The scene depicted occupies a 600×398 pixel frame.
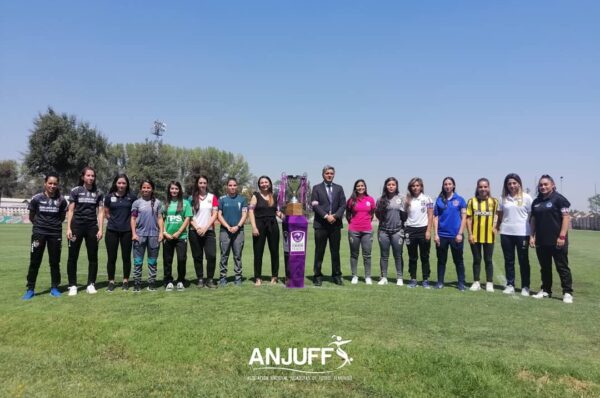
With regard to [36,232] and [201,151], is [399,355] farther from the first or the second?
[201,151]

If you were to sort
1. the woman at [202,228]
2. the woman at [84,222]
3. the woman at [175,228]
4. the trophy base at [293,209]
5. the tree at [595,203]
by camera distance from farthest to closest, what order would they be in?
the tree at [595,203], the trophy base at [293,209], the woman at [202,228], the woman at [175,228], the woman at [84,222]

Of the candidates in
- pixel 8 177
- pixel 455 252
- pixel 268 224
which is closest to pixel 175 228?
pixel 268 224

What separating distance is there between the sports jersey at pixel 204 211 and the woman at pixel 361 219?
8.67 feet

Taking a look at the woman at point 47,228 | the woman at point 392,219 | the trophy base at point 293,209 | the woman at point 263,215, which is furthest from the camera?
the woman at point 392,219

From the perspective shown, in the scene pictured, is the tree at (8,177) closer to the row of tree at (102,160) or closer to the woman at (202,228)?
the row of tree at (102,160)

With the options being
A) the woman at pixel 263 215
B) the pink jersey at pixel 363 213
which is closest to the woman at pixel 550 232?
the pink jersey at pixel 363 213

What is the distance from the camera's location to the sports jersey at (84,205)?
7.05 m

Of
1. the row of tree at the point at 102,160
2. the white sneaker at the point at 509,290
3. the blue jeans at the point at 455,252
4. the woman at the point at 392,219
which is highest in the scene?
the row of tree at the point at 102,160

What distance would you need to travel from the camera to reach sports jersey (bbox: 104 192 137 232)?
23.3 ft

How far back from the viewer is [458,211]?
25.7 ft

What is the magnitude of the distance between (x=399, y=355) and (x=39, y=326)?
458 centimetres

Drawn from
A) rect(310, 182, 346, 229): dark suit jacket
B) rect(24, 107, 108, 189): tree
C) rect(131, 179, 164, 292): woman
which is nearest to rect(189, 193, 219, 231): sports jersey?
rect(131, 179, 164, 292): woman

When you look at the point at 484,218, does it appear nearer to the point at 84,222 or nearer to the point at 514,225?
the point at 514,225

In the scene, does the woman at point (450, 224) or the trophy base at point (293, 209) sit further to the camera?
the woman at point (450, 224)
